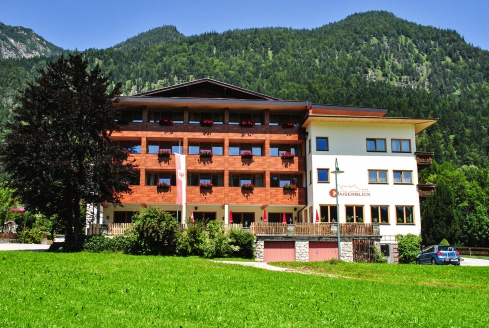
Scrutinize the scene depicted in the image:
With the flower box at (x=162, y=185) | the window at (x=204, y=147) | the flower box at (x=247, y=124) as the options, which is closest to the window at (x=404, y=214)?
the flower box at (x=247, y=124)

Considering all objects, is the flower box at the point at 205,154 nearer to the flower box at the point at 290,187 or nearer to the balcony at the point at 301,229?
the flower box at the point at 290,187

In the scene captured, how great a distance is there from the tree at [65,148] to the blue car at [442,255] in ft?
71.1

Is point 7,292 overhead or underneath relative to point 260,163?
underneath

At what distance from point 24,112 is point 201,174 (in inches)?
633

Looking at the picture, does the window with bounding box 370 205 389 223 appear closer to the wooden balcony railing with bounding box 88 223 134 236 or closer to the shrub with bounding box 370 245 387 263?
the shrub with bounding box 370 245 387 263

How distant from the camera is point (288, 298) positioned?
1538 centimetres

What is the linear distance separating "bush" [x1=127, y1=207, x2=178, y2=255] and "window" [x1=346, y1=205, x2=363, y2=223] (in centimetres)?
1500

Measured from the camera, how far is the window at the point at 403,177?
42.5 meters

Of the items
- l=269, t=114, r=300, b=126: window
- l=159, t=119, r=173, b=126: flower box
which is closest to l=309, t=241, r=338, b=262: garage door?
l=269, t=114, r=300, b=126: window

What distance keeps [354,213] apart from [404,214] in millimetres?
4129

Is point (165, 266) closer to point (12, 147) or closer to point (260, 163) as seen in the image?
point (12, 147)

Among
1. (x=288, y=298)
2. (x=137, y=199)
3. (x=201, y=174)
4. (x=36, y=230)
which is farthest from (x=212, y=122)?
(x=288, y=298)

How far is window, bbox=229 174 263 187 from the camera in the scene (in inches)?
1766

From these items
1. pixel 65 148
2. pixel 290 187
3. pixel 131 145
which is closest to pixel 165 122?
pixel 131 145
